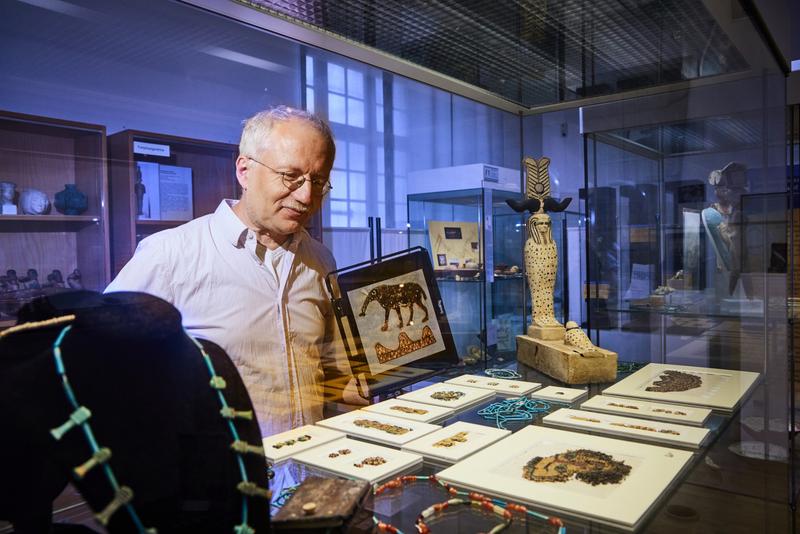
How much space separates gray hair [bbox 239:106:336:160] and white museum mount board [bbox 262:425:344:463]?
0.57 m

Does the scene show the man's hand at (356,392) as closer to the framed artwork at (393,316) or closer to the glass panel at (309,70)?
the framed artwork at (393,316)

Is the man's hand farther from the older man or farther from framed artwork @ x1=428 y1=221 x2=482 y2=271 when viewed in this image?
framed artwork @ x1=428 y1=221 x2=482 y2=271

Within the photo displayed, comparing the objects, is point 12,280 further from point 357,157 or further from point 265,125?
point 357,157

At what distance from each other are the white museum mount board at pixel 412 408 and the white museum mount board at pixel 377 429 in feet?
0.11

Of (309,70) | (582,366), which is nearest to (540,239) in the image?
(582,366)

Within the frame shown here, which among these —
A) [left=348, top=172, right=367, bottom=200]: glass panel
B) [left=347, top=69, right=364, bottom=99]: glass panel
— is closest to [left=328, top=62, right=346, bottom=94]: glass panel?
[left=347, top=69, right=364, bottom=99]: glass panel

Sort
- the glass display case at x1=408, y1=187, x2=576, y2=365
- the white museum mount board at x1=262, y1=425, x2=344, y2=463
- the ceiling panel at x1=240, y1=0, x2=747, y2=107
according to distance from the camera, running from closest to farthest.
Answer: the white museum mount board at x1=262, y1=425, x2=344, y2=463 → the ceiling panel at x1=240, y1=0, x2=747, y2=107 → the glass display case at x1=408, y1=187, x2=576, y2=365

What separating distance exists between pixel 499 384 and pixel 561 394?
0.74 feet

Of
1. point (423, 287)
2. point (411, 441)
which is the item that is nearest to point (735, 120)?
point (423, 287)

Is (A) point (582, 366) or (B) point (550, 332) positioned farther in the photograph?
(B) point (550, 332)

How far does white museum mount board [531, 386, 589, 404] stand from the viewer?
1846 mm

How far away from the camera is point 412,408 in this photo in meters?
1.67

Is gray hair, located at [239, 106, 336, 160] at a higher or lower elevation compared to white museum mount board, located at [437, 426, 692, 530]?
higher

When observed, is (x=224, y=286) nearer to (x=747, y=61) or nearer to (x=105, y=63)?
(x=105, y=63)
